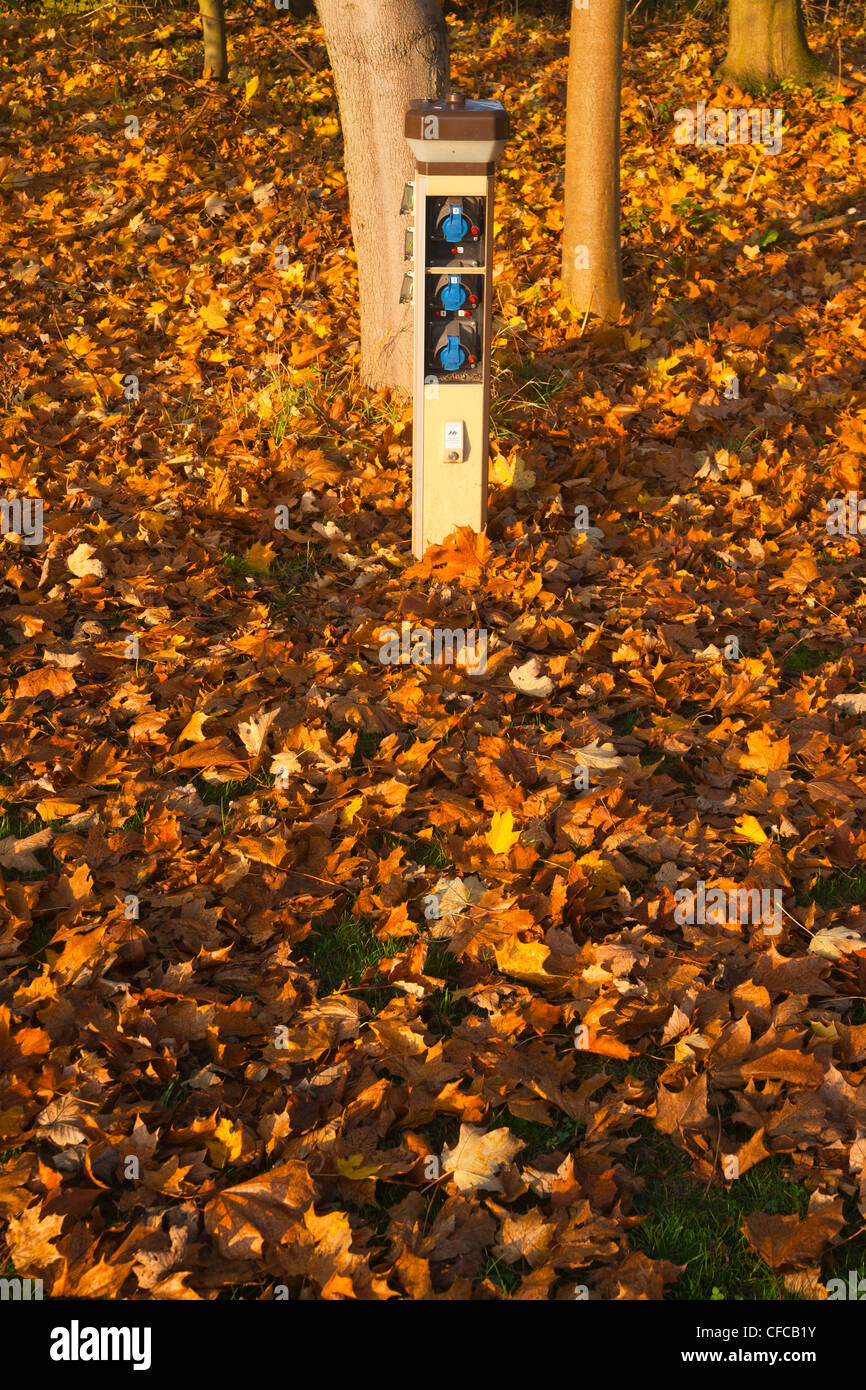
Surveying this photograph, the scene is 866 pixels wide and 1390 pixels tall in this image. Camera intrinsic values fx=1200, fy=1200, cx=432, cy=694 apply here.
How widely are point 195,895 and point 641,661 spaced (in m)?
2.04

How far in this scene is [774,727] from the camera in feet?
14.0

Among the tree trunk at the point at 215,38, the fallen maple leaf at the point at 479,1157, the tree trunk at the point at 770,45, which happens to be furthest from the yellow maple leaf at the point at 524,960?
the tree trunk at the point at 215,38

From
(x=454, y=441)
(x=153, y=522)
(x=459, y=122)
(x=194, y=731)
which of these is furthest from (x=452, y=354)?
(x=194, y=731)

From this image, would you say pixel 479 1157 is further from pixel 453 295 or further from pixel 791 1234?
pixel 453 295

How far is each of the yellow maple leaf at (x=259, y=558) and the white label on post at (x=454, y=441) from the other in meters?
0.90

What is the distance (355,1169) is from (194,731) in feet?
6.02

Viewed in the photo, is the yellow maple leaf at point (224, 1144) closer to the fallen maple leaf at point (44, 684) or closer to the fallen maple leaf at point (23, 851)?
the fallen maple leaf at point (23, 851)

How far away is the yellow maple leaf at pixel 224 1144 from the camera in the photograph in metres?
2.75

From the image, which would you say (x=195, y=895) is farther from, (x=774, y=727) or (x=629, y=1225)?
(x=774, y=727)

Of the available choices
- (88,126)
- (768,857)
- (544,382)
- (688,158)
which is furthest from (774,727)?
(88,126)

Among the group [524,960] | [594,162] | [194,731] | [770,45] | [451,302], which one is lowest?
[524,960]

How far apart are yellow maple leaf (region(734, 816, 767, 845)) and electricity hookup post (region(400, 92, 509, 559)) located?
81.1 inches

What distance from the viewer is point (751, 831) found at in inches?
147

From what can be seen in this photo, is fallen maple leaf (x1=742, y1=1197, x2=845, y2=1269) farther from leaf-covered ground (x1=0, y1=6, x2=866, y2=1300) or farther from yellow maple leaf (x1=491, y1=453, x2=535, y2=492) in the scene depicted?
yellow maple leaf (x1=491, y1=453, x2=535, y2=492)
